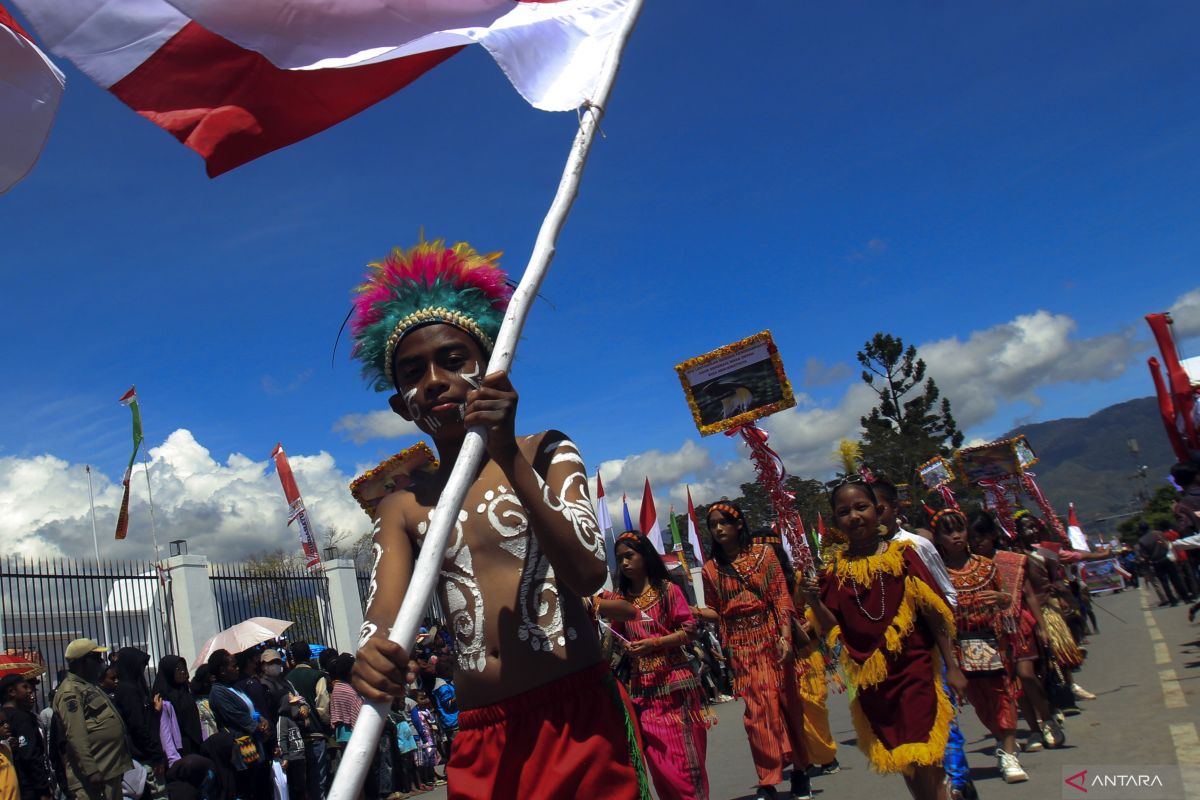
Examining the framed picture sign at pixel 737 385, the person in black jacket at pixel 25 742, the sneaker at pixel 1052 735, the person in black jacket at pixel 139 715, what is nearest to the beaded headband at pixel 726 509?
the sneaker at pixel 1052 735

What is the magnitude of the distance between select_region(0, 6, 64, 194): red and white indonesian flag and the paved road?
591 cm

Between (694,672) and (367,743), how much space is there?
4.90 m

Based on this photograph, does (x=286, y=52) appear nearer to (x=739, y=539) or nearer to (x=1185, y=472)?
(x=739, y=539)

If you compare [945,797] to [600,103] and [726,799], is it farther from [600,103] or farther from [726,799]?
[600,103]

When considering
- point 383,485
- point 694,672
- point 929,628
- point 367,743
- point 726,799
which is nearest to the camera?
point 367,743

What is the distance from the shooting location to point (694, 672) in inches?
267

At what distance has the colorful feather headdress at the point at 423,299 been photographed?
3.02 m

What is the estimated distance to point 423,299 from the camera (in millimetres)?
3072

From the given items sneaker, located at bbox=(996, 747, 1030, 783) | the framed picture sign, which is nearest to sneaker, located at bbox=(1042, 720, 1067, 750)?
sneaker, located at bbox=(996, 747, 1030, 783)

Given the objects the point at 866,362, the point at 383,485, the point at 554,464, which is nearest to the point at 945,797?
the point at 554,464

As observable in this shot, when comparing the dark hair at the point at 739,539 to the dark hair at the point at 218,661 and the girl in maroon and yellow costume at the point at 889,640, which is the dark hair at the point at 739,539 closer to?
the girl in maroon and yellow costume at the point at 889,640

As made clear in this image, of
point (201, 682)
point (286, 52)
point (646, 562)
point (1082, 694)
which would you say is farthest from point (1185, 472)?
point (201, 682)

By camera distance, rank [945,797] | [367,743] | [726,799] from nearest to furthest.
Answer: [367,743]
[945,797]
[726,799]

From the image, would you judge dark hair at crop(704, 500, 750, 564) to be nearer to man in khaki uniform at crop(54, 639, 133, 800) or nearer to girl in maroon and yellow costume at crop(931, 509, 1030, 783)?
girl in maroon and yellow costume at crop(931, 509, 1030, 783)
